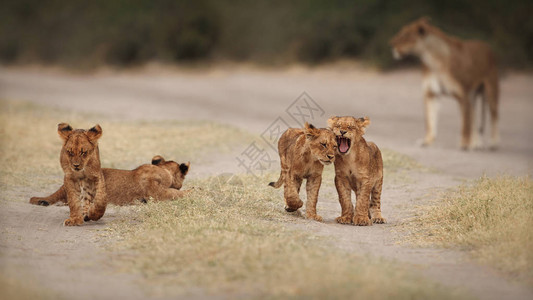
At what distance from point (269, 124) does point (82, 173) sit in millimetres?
8400

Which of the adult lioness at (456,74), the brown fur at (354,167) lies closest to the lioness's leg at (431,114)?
the adult lioness at (456,74)

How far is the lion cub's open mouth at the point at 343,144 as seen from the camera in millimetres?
7091

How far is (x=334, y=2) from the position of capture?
26.6 metres

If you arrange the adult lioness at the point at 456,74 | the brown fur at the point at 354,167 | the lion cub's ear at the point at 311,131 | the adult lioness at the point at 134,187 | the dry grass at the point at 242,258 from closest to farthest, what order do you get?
the dry grass at the point at 242,258 < the lion cub's ear at the point at 311,131 < the brown fur at the point at 354,167 < the adult lioness at the point at 134,187 < the adult lioness at the point at 456,74

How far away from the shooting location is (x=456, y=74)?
13195 millimetres

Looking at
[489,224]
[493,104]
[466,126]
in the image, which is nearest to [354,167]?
[489,224]

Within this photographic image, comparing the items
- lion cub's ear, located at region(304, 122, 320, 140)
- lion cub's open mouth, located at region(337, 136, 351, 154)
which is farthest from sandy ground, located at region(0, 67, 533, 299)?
lion cub's ear, located at region(304, 122, 320, 140)

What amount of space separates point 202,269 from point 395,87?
14.7 m

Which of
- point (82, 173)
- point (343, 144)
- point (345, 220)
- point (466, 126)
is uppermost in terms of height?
point (466, 126)

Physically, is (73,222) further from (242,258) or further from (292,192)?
(242,258)

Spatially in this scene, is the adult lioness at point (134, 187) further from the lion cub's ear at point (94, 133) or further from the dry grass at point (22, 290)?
the dry grass at point (22, 290)

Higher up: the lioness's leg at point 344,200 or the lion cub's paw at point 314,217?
the lioness's leg at point 344,200

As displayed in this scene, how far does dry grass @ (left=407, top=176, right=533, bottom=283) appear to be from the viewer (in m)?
5.80

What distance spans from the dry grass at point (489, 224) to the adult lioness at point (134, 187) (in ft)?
8.02
